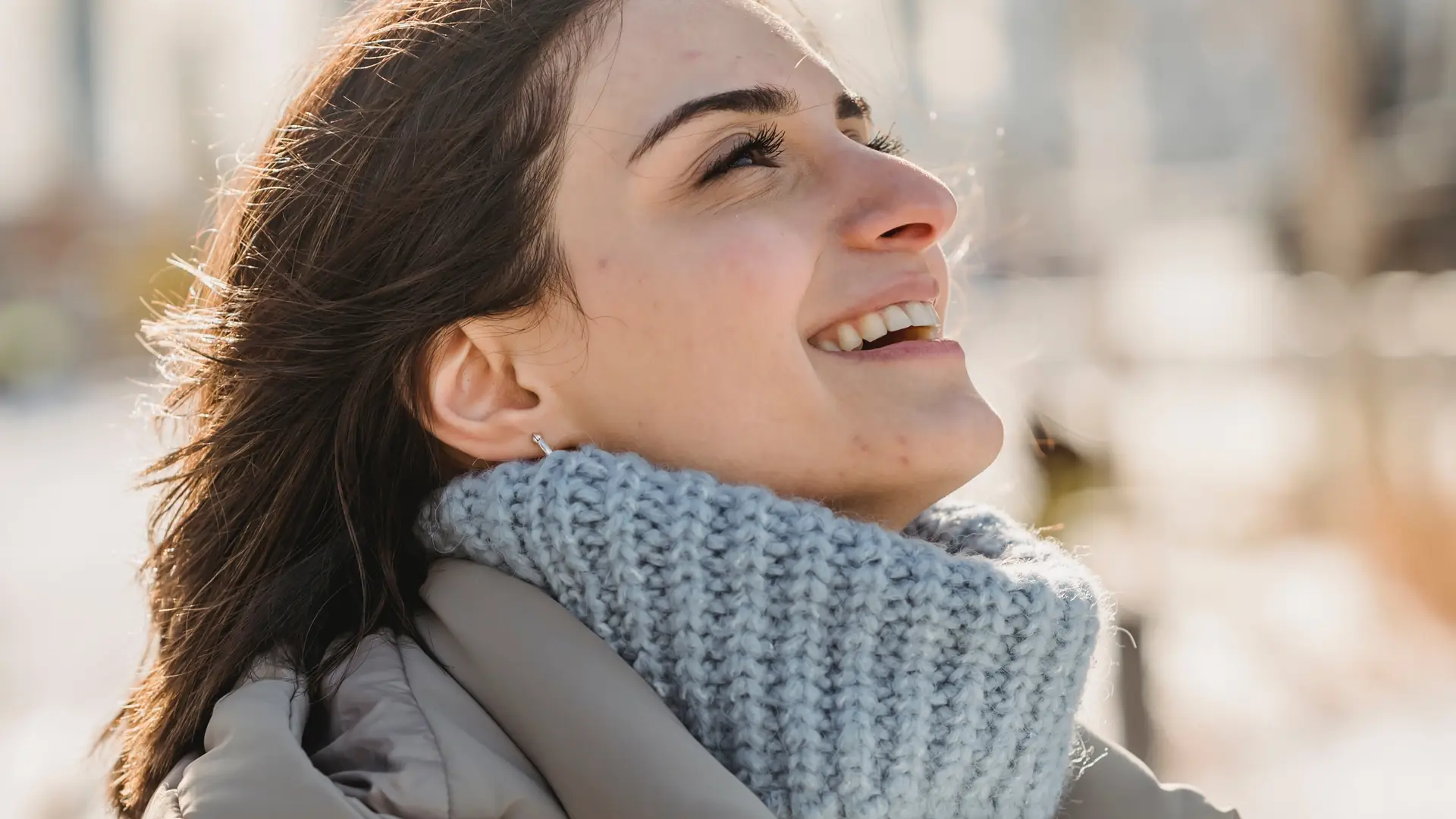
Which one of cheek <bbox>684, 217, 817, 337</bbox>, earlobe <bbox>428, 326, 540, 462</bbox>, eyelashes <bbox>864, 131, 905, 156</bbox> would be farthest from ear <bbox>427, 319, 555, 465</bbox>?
eyelashes <bbox>864, 131, 905, 156</bbox>

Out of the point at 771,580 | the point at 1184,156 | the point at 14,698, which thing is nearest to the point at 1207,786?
the point at 771,580

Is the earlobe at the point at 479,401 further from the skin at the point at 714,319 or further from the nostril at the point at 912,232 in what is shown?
the nostril at the point at 912,232

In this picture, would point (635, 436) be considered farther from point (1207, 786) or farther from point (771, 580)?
point (1207, 786)

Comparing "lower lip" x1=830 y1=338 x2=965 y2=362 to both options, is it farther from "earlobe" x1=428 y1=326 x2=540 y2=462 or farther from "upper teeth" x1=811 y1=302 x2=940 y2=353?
"earlobe" x1=428 y1=326 x2=540 y2=462

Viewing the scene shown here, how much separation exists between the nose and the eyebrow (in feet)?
0.43

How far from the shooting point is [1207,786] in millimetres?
3936

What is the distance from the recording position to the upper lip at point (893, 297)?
1521 millimetres

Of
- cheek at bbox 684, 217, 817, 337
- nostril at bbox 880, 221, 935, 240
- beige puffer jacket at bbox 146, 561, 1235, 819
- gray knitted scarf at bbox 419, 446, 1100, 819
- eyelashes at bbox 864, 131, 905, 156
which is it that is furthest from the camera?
eyelashes at bbox 864, 131, 905, 156

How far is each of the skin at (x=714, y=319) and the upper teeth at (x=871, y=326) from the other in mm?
28

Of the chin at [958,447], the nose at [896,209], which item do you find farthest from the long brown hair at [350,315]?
the chin at [958,447]

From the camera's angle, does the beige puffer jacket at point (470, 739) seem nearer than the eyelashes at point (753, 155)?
Yes

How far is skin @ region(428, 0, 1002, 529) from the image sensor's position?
4.80 ft

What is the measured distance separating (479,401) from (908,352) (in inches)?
21.8

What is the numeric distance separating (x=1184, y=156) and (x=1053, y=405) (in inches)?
1368
